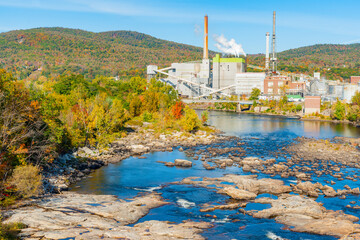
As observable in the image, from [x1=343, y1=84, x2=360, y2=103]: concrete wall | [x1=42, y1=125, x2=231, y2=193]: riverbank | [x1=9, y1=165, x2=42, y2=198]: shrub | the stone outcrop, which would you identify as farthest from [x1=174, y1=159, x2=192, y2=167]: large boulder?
[x1=343, y1=84, x2=360, y2=103]: concrete wall

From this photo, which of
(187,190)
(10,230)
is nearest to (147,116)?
(187,190)

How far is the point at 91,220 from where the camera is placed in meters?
23.4

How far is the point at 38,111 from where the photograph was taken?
107 ft

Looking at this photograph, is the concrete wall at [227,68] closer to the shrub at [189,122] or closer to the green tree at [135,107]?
the green tree at [135,107]

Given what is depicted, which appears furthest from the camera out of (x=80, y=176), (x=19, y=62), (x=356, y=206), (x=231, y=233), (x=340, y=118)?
(x=19, y=62)

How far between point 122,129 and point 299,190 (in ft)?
113

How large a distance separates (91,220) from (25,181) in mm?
6226

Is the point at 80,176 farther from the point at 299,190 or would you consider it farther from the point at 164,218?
the point at 299,190

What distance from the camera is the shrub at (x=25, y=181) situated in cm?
2580

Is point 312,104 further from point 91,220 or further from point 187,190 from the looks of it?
point 91,220

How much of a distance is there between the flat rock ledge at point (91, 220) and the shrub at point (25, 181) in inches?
33.5

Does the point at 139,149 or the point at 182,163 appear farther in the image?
the point at 139,149

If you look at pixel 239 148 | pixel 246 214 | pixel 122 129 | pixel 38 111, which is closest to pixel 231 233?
pixel 246 214

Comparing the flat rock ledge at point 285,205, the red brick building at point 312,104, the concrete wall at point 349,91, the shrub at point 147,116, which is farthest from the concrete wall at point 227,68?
the flat rock ledge at point 285,205
